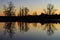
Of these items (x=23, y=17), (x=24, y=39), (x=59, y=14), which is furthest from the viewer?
(x=59, y=14)

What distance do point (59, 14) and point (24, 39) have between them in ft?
277

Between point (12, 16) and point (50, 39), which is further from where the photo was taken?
point (12, 16)

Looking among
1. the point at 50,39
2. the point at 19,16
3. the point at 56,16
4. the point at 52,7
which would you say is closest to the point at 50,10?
the point at 52,7

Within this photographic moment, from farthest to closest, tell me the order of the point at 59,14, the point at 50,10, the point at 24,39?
the point at 59,14 → the point at 50,10 → the point at 24,39

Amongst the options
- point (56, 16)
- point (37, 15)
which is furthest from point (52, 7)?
point (37, 15)

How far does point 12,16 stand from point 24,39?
78497 mm

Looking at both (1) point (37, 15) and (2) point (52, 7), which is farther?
(1) point (37, 15)

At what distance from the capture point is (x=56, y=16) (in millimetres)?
99812

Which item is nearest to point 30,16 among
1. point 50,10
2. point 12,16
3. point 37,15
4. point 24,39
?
point 37,15

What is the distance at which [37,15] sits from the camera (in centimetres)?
10669

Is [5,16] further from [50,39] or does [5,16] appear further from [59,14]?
[50,39]

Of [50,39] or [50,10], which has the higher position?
[50,10]

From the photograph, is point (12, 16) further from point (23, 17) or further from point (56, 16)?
point (56, 16)

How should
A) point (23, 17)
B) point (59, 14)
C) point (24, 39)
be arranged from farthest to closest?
point (59, 14) < point (23, 17) < point (24, 39)
